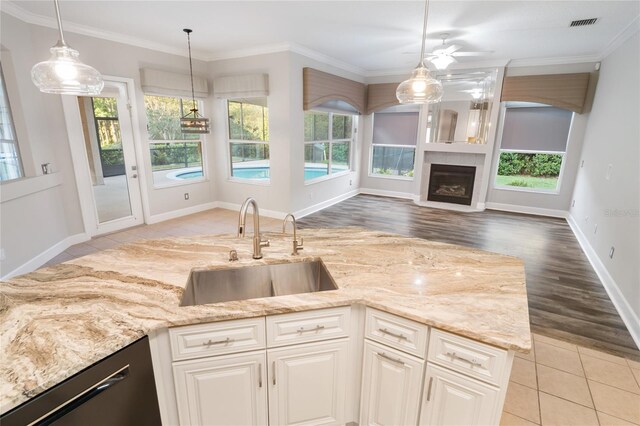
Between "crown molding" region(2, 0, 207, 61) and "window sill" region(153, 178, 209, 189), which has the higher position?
"crown molding" region(2, 0, 207, 61)

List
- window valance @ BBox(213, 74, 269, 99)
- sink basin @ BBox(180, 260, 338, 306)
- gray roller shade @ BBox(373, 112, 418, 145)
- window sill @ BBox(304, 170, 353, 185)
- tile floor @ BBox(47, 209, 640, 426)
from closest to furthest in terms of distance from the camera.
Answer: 1. sink basin @ BBox(180, 260, 338, 306)
2. tile floor @ BBox(47, 209, 640, 426)
3. window valance @ BBox(213, 74, 269, 99)
4. window sill @ BBox(304, 170, 353, 185)
5. gray roller shade @ BBox(373, 112, 418, 145)

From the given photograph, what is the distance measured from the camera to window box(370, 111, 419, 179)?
7129 millimetres

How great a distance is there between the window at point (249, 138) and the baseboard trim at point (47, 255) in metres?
2.61

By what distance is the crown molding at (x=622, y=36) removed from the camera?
3555mm

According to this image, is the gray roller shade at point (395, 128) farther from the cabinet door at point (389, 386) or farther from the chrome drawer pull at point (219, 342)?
the chrome drawer pull at point (219, 342)

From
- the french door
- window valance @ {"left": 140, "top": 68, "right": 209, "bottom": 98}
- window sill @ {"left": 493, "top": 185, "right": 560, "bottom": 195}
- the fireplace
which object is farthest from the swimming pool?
window sill @ {"left": 493, "top": 185, "right": 560, "bottom": 195}

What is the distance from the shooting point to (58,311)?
4.11 ft

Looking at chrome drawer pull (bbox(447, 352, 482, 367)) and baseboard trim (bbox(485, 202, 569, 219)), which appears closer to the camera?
chrome drawer pull (bbox(447, 352, 482, 367))

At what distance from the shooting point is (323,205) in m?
6.36

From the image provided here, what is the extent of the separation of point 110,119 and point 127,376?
4485 millimetres

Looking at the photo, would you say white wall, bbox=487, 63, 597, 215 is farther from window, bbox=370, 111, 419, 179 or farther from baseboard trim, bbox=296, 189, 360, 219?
baseboard trim, bbox=296, 189, 360, 219

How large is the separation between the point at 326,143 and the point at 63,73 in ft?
16.8

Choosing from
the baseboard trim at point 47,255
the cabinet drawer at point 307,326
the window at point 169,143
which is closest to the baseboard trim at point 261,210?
the window at point 169,143

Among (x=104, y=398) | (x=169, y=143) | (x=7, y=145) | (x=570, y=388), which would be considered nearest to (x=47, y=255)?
(x=7, y=145)
